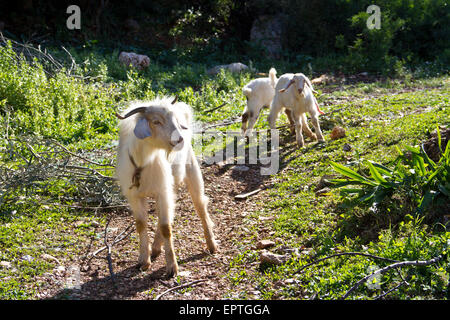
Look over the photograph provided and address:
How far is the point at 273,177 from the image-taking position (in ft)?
24.4

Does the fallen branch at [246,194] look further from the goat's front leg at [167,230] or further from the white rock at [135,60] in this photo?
the white rock at [135,60]

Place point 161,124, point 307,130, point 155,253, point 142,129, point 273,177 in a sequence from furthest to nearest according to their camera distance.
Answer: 1. point 307,130
2. point 273,177
3. point 155,253
4. point 161,124
5. point 142,129

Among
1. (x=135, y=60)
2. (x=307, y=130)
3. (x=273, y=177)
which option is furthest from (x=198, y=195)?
(x=135, y=60)

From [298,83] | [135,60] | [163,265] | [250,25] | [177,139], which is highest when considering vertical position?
[250,25]

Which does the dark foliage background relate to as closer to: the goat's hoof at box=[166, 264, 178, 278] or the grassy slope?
the grassy slope

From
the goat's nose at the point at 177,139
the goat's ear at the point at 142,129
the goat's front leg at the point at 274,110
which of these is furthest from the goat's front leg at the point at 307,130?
the goat's ear at the point at 142,129

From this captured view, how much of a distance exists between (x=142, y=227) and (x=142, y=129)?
106 cm

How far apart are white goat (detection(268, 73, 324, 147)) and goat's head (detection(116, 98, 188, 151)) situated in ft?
13.7

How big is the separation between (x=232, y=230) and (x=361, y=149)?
2554 millimetres

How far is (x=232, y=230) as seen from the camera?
233 inches

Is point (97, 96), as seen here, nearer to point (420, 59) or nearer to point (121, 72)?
point (121, 72)

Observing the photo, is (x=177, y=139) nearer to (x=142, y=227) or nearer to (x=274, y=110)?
(x=142, y=227)

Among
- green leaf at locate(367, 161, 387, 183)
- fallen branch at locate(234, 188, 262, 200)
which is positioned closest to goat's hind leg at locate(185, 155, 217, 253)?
fallen branch at locate(234, 188, 262, 200)

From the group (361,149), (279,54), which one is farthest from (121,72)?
(361,149)
